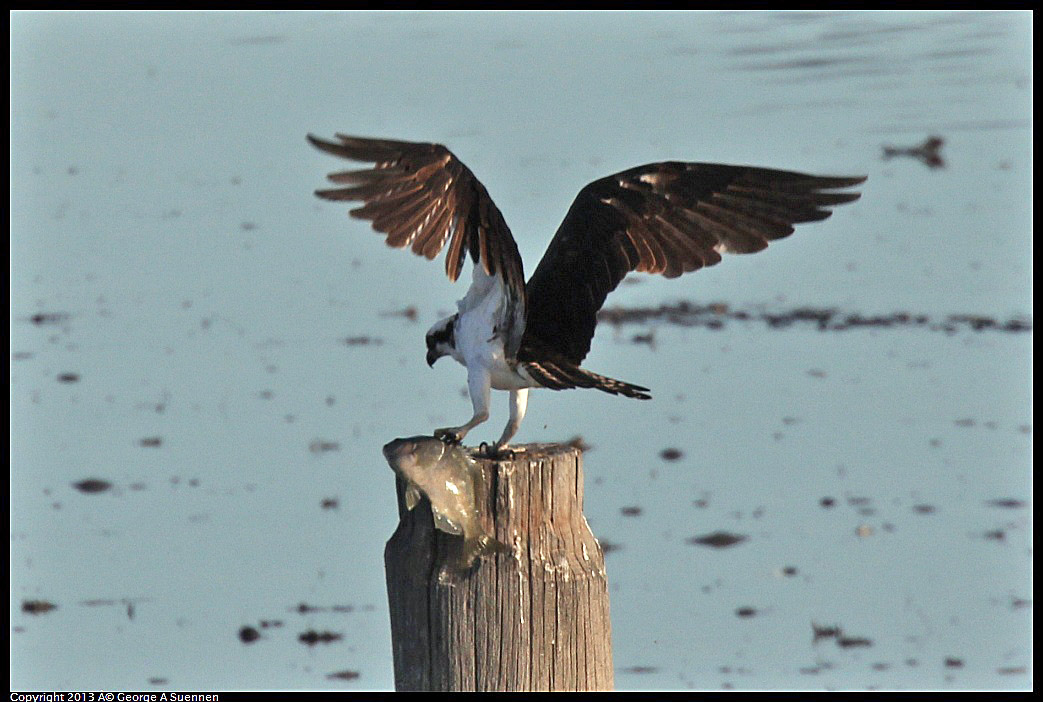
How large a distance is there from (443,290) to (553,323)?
6.11m

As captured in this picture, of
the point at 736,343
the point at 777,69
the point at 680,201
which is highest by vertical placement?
the point at 777,69

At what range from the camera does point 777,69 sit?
18953 millimetres

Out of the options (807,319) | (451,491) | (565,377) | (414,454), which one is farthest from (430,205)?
(807,319)

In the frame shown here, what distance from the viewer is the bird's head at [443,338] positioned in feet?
16.7

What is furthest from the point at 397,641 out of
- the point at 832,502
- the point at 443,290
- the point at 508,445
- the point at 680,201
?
the point at 443,290

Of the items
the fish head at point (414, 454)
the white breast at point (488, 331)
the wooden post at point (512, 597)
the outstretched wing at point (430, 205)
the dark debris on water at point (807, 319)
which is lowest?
the wooden post at point (512, 597)

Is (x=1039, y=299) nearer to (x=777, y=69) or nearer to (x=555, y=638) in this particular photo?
(x=555, y=638)

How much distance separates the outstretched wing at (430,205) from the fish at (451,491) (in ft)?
2.01

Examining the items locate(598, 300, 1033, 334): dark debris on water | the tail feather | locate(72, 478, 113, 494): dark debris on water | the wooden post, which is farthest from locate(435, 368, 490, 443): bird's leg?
locate(598, 300, 1033, 334): dark debris on water

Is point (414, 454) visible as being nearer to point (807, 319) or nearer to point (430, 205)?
point (430, 205)

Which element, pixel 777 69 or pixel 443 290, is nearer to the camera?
pixel 443 290

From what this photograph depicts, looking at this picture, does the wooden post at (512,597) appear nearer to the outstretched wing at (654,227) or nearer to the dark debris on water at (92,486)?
the outstretched wing at (654,227)

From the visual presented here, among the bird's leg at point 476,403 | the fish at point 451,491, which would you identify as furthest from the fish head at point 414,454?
the bird's leg at point 476,403

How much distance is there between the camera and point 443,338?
514 cm
